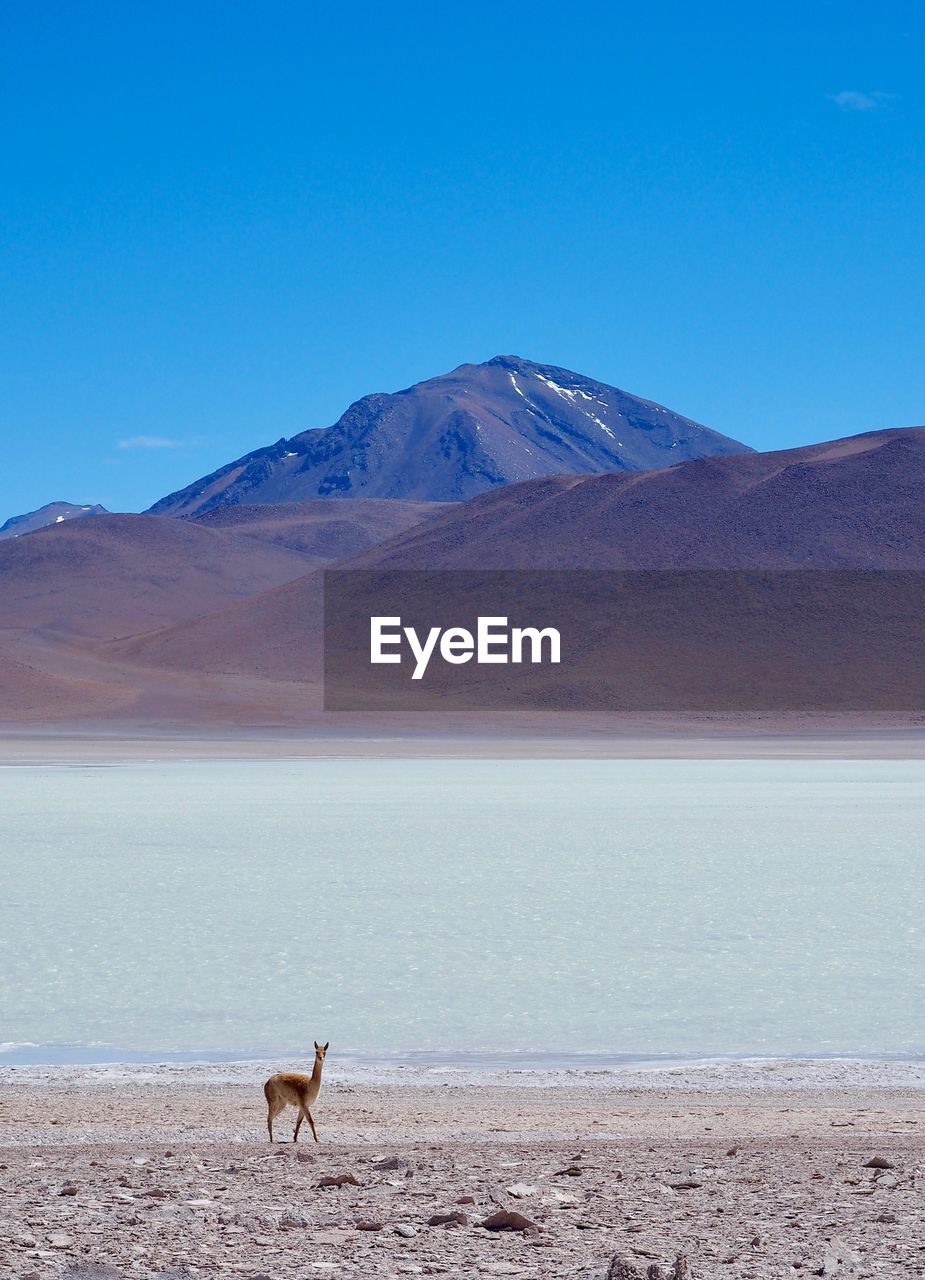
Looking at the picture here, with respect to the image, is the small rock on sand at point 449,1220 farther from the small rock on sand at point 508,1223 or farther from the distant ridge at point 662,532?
the distant ridge at point 662,532

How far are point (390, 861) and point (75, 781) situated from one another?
1801 cm

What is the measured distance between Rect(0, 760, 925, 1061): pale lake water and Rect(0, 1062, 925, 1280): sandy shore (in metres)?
1.10

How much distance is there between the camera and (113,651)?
321 feet

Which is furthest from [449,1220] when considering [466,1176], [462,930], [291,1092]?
[462,930]

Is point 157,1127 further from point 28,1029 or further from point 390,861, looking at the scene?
point 390,861

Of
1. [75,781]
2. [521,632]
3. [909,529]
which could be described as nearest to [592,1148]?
[75,781]
